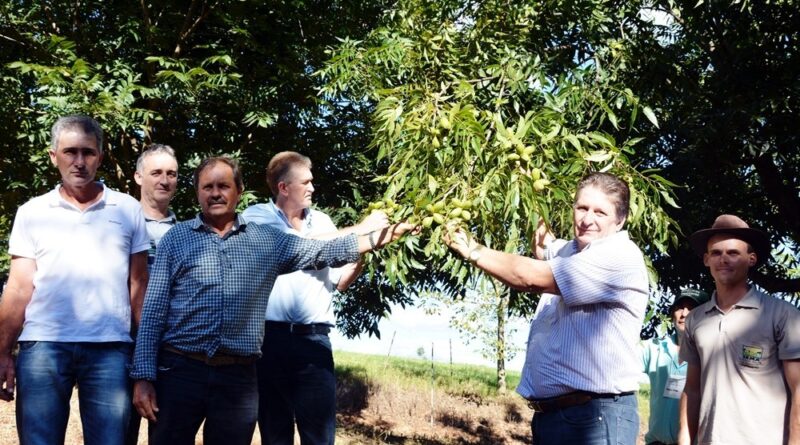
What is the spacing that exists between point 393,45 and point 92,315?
5.41 meters

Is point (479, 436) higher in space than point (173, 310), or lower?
lower

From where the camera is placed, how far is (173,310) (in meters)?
3.37

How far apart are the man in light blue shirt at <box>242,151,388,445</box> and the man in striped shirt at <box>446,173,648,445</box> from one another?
1.20m

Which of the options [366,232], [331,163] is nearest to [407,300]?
[331,163]

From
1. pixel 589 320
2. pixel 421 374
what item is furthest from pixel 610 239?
pixel 421 374

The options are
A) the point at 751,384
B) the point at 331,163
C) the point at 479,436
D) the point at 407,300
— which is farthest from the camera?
the point at 479,436

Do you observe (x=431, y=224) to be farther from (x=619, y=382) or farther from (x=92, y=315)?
(x=92, y=315)

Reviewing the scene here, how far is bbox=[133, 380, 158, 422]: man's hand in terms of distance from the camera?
10.8ft

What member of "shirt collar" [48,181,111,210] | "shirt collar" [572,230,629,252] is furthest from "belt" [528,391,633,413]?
"shirt collar" [48,181,111,210]

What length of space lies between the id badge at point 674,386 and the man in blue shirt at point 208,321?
3.12 m

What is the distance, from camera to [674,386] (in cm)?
568

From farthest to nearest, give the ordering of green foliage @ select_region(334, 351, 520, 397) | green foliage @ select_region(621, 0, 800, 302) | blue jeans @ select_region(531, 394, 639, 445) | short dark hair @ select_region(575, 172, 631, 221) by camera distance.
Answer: green foliage @ select_region(334, 351, 520, 397) < green foliage @ select_region(621, 0, 800, 302) < short dark hair @ select_region(575, 172, 631, 221) < blue jeans @ select_region(531, 394, 639, 445)

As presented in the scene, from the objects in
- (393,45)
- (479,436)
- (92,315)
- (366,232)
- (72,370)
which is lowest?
(479,436)

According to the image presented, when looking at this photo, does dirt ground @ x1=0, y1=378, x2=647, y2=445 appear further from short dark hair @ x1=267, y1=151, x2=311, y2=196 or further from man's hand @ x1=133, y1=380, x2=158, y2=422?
man's hand @ x1=133, y1=380, x2=158, y2=422
